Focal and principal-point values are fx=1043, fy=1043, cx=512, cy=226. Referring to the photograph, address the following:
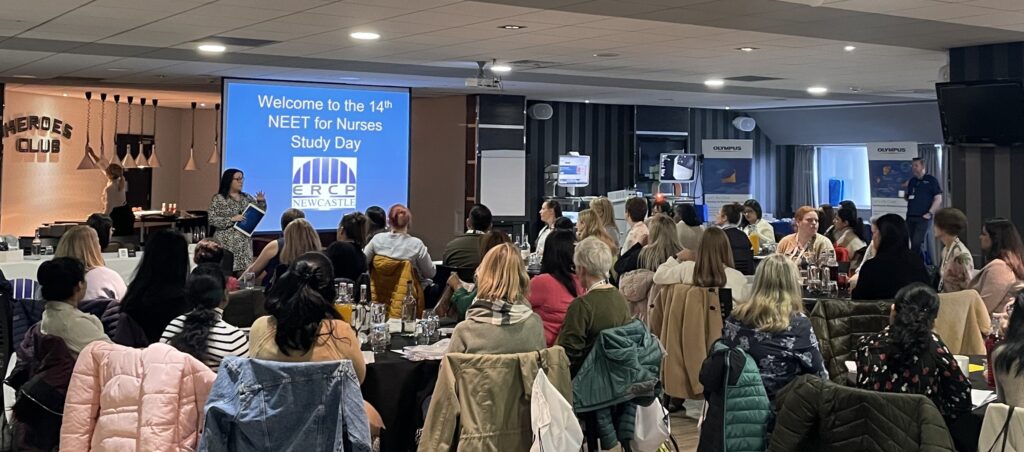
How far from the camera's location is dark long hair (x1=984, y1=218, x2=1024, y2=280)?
623 centimetres

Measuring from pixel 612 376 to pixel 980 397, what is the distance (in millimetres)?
1469

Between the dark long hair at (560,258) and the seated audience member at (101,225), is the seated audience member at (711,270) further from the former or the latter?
the seated audience member at (101,225)

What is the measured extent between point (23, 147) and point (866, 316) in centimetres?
1374

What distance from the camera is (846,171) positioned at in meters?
19.2

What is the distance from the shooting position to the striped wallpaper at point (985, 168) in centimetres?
853

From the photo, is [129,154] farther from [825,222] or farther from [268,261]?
[825,222]

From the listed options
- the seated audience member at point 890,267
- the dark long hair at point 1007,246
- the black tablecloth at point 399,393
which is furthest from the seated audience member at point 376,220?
the dark long hair at point 1007,246

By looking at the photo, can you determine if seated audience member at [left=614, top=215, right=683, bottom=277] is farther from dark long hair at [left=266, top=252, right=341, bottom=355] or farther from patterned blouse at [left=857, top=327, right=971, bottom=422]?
dark long hair at [left=266, top=252, right=341, bottom=355]

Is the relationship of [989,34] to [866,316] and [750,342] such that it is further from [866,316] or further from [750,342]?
[750,342]

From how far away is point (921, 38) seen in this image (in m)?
8.41

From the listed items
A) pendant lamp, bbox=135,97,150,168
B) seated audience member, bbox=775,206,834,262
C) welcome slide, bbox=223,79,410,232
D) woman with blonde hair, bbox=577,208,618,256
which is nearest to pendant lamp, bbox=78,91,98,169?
Answer: pendant lamp, bbox=135,97,150,168

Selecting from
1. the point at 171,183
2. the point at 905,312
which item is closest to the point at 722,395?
the point at 905,312

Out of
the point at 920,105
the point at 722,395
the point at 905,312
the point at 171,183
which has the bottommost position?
the point at 722,395

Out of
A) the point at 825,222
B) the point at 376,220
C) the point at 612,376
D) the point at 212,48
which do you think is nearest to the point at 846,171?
the point at 825,222
